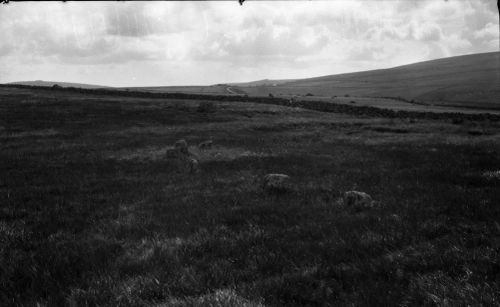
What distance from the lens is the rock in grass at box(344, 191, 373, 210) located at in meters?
11.0

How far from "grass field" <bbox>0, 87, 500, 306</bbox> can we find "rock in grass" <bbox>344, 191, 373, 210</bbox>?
259mm

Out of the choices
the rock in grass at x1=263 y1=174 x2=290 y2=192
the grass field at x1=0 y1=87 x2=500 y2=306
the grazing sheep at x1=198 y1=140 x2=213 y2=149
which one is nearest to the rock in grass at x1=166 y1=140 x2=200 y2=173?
the grass field at x1=0 y1=87 x2=500 y2=306

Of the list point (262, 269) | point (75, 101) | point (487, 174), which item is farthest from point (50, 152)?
point (75, 101)

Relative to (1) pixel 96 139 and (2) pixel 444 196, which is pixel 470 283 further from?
(1) pixel 96 139

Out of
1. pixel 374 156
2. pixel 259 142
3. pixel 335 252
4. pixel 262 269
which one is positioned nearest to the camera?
pixel 262 269

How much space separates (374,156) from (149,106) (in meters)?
41.2

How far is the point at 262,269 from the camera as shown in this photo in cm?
728

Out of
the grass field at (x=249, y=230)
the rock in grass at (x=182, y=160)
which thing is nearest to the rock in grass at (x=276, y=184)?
the grass field at (x=249, y=230)

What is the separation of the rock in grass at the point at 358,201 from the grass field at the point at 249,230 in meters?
0.26

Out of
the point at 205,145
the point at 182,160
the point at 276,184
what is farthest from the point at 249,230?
the point at 205,145

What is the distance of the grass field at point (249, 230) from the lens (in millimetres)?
6309

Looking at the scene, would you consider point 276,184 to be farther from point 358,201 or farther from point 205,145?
point 205,145

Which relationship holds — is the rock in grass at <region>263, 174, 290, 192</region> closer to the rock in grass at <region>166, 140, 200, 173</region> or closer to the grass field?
the grass field

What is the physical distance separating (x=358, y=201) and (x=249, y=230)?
11.5 ft
